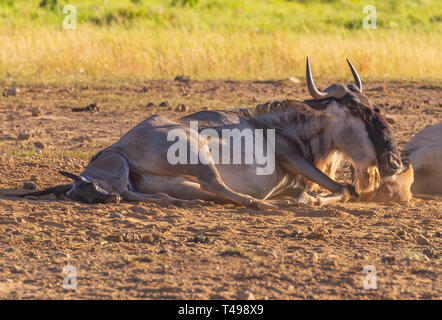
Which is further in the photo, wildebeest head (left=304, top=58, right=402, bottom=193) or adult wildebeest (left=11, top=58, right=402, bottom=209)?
wildebeest head (left=304, top=58, right=402, bottom=193)

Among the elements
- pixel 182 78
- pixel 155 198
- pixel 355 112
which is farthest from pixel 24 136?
pixel 182 78

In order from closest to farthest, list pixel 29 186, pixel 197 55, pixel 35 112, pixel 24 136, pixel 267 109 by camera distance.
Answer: pixel 29 186 → pixel 267 109 → pixel 24 136 → pixel 35 112 → pixel 197 55

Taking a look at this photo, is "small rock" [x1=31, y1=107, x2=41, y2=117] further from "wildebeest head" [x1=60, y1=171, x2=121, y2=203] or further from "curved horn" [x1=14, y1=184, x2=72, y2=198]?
"wildebeest head" [x1=60, y1=171, x2=121, y2=203]

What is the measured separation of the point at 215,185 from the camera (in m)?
6.17

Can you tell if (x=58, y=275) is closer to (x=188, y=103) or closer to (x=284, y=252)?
(x=284, y=252)

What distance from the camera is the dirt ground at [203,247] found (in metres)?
4.27

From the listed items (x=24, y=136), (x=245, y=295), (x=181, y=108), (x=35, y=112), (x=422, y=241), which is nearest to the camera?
(x=245, y=295)

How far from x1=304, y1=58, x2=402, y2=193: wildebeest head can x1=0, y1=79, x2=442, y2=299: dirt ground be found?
0.29 metres

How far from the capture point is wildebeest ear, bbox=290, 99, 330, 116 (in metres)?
6.66

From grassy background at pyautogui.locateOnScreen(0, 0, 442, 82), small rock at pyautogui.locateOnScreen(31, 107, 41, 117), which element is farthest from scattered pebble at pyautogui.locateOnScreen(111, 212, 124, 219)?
grassy background at pyautogui.locateOnScreen(0, 0, 442, 82)

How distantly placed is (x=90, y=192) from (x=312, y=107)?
6.25 feet

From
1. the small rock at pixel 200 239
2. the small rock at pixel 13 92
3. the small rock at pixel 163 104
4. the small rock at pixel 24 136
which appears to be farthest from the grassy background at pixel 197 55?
the small rock at pixel 200 239

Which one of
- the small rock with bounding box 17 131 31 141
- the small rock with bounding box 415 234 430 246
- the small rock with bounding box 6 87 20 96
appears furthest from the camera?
the small rock with bounding box 6 87 20 96

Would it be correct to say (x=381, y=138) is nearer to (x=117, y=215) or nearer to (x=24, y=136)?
(x=117, y=215)
